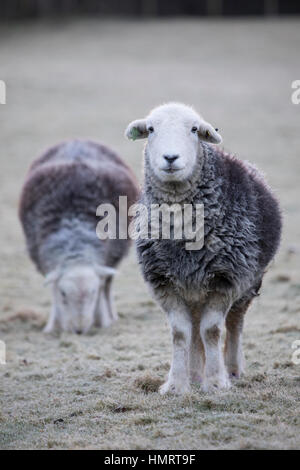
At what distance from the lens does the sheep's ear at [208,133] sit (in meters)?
5.45

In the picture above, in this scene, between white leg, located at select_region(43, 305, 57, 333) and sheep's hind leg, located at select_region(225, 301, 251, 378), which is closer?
sheep's hind leg, located at select_region(225, 301, 251, 378)

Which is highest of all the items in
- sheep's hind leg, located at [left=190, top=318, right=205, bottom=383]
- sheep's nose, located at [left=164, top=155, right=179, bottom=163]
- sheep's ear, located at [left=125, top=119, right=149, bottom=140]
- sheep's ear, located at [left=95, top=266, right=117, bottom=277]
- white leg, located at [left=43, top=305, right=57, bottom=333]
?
sheep's ear, located at [left=125, top=119, right=149, bottom=140]

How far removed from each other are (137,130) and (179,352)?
165 cm

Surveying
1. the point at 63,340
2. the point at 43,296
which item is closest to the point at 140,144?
the point at 43,296

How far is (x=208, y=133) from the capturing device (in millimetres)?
5500

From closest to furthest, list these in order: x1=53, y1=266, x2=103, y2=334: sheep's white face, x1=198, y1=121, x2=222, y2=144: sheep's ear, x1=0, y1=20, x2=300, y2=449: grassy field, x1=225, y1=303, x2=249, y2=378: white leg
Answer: x1=0, y1=20, x2=300, y2=449: grassy field, x1=198, y1=121, x2=222, y2=144: sheep's ear, x1=225, y1=303, x2=249, y2=378: white leg, x1=53, y1=266, x2=103, y2=334: sheep's white face

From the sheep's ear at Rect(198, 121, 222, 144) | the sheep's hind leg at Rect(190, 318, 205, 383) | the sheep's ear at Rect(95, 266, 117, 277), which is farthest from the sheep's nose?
the sheep's ear at Rect(95, 266, 117, 277)

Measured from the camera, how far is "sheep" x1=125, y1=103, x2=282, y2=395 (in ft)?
17.3

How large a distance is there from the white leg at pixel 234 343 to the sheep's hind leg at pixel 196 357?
257 millimetres

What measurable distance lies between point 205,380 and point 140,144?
14.2 meters

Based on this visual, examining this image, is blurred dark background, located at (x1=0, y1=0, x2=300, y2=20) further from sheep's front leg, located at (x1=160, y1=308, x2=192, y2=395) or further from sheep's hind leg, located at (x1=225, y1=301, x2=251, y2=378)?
sheep's front leg, located at (x1=160, y1=308, x2=192, y2=395)

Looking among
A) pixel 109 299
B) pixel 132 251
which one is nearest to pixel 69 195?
pixel 109 299

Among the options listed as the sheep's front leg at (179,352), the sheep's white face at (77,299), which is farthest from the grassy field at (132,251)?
the sheep's white face at (77,299)
